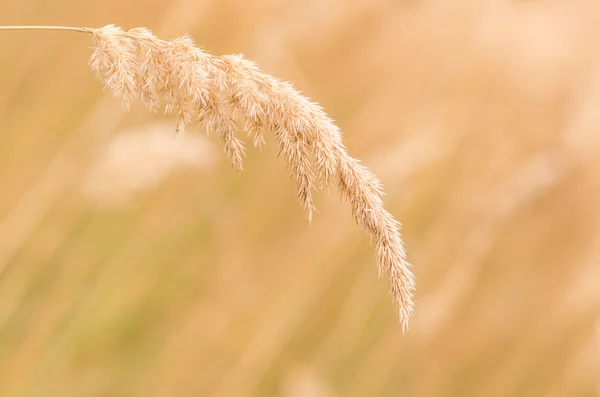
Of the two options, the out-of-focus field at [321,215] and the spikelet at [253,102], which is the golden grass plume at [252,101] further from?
the out-of-focus field at [321,215]

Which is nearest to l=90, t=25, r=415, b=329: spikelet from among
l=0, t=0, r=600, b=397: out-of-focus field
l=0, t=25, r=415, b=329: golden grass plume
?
l=0, t=25, r=415, b=329: golden grass plume

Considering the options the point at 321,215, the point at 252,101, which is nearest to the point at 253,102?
the point at 252,101

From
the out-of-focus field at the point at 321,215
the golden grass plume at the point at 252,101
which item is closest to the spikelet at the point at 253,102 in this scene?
the golden grass plume at the point at 252,101

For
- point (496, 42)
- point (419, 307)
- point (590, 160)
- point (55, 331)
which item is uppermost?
point (496, 42)

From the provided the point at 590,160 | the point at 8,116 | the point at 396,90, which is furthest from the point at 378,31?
the point at 8,116

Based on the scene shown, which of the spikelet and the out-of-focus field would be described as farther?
the out-of-focus field

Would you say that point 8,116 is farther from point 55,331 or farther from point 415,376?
point 415,376

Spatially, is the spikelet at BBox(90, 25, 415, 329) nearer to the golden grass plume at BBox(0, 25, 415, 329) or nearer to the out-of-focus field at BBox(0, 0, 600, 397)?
the golden grass plume at BBox(0, 25, 415, 329)
